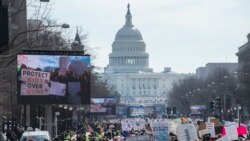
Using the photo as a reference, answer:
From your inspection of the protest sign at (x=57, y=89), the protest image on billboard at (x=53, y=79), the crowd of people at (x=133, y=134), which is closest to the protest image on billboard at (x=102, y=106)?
the crowd of people at (x=133, y=134)

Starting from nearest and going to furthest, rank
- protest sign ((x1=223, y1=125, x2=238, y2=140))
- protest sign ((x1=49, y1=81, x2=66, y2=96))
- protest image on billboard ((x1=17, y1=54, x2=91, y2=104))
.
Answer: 1. protest sign ((x1=223, y1=125, x2=238, y2=140))
2. protest image on billboard ((x1=17, y1=54, x2=91, y2=104))
3. protest sign ((x1=49, y1=81, x2=66, y2=96))

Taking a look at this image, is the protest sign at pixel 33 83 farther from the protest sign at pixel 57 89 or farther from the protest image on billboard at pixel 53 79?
the protest sign at pixel 57 89

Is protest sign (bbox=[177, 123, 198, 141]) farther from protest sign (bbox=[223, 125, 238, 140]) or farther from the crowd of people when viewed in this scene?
protest sign (bbox=[223, 125, 238, 140])

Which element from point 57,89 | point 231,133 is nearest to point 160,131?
point 231,133

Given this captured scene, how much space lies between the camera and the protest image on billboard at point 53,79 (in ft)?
136

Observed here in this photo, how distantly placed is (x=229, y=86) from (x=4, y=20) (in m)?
129

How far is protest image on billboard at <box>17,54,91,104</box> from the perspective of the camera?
4138 cm

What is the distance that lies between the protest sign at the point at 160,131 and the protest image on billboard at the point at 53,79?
11.1 m

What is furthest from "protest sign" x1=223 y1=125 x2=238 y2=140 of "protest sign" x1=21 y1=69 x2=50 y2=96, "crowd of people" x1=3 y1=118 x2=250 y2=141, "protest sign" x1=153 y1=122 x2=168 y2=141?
"protest sign" x1=21 y1=69 x2=50 y2=96

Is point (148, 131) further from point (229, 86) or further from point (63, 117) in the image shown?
point (229, 86)

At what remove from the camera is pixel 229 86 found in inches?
5699

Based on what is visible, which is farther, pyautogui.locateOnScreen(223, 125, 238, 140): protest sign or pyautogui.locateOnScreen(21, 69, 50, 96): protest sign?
pyautogui.locateOnScreen(21, 69, 50, 96): protest sign

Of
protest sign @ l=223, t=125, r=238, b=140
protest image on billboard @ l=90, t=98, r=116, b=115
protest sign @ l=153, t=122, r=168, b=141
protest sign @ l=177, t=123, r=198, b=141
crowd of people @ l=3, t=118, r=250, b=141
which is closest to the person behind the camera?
protest sign @ l=223, t=125, r=238, b=140

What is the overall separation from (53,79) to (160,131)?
13461 millimetres
